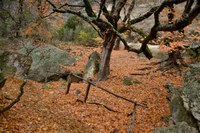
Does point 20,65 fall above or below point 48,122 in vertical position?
above

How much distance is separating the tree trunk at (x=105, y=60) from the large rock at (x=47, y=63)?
249 centimetres

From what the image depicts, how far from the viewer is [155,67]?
57.9 ft

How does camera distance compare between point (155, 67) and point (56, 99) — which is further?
point (155, 67)

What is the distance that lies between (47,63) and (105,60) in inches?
166

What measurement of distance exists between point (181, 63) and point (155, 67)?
2193 mm

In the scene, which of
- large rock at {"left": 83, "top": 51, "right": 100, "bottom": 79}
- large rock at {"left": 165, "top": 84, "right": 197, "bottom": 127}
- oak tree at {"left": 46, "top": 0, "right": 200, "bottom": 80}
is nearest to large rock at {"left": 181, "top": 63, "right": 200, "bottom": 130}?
large rock at {"left": 165, "top": 84, "right": 197, "bottom": 127}

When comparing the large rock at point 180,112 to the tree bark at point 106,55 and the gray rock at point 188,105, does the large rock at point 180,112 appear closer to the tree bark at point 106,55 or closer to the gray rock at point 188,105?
the gray rock at point 188,105

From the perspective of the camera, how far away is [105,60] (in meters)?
14.5

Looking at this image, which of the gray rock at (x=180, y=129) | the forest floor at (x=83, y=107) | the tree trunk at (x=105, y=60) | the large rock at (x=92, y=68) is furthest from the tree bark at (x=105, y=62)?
the gray rock at (x=180, y=129)

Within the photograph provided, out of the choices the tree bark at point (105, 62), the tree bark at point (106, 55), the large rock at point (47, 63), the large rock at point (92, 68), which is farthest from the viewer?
the large rock at point (92, 68)

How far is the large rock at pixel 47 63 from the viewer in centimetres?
1502

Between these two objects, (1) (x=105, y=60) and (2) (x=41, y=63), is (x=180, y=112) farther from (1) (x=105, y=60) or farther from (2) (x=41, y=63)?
(2) (x=41, y=63)

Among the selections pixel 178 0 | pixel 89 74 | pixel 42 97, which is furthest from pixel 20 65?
pixel 178 0

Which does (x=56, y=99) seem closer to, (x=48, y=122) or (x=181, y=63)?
(x=48, y=122)
